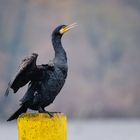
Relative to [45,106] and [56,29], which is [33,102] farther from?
[56,29]

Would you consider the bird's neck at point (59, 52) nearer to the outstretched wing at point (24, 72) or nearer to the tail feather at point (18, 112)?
the outstretched wing at point (24, 72)

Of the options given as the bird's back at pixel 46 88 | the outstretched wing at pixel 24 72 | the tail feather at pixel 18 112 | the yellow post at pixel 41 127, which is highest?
the outstretched wing at pixel 24 72

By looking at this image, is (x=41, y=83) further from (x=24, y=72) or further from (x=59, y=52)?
(x=59, y=52)

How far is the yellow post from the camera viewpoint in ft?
39.4

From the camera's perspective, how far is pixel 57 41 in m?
13.0

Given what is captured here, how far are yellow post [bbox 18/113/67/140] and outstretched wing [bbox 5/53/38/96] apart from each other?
539mm

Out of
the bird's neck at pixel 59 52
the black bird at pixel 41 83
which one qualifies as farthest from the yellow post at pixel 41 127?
the bird's neck at pixel 59 52

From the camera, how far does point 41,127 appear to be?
12047 millimetres

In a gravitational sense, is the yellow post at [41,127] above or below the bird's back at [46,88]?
below

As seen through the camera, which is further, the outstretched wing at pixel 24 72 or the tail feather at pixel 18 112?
the tail feather at pixel 18 112

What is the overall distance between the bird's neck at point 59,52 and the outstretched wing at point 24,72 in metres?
0.43

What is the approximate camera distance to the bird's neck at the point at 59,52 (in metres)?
12.8

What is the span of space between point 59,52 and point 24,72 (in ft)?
2.36

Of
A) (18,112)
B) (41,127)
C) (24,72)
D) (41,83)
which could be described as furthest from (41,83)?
(41,127)
